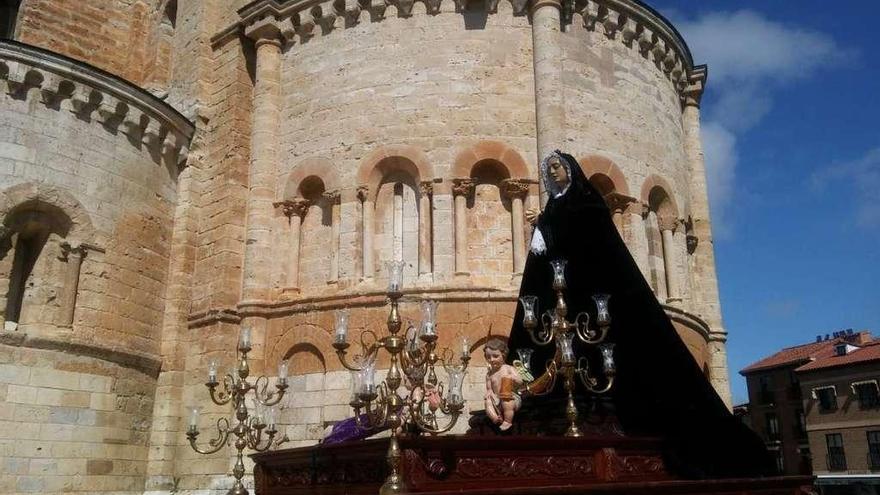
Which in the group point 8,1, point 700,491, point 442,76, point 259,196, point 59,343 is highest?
point 8,1

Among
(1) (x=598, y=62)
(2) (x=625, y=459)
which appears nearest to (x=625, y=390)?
(2) (x=625, y=459)

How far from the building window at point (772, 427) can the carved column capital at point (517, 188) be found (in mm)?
Answer: 39323

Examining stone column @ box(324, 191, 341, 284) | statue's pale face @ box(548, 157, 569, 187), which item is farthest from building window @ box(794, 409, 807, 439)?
statue's pale face @ box(548, 157, 569, 187)

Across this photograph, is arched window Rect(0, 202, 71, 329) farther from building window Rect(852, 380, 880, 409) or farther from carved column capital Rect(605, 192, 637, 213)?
building window Rect(852, 380, 880, 409)

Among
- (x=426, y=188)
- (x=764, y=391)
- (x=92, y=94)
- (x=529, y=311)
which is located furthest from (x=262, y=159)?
(x=764, y=391)

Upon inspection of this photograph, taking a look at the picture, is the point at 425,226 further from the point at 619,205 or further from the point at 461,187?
the point at 619,205

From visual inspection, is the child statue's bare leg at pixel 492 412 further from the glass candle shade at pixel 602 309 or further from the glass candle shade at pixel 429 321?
the glass candle shade at pixel 602 309

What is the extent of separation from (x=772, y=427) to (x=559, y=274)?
44.7m

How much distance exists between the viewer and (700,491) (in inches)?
214

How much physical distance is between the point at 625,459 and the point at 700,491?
23.3 inches

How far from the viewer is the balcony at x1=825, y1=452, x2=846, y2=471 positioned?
37.7 meters

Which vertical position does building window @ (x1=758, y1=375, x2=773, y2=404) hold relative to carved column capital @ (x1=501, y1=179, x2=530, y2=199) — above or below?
below

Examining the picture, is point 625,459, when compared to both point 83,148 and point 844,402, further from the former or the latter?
point 844,402

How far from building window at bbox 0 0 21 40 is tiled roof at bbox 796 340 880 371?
37215mm
